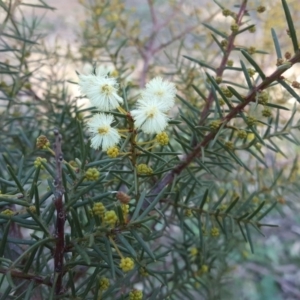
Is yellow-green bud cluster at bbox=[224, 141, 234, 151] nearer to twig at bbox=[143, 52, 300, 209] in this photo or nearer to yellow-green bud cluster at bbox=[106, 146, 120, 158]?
twig at bbox=[143, 52, 300, 209]

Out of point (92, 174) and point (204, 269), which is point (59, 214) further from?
point (204, 269)

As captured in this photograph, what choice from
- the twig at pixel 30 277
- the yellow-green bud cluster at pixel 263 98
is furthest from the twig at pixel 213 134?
the twig at pixel 30 277

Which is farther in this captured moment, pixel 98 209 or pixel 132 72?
pixel 132 72

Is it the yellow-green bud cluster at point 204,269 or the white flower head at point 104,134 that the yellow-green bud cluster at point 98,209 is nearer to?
the white flower head at point 104,134

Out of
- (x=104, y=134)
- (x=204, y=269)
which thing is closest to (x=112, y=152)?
(x=104, y=134)

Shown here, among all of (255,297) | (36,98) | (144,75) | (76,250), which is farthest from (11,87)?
(255,297)

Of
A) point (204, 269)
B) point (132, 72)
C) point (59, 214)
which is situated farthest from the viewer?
point (132, 72)
